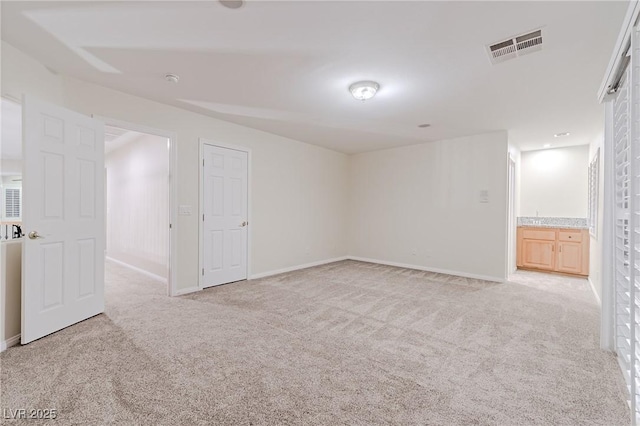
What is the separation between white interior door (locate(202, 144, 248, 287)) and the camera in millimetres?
4348

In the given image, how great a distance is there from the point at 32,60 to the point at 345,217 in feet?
18.7

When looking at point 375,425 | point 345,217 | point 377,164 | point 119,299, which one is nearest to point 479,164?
point 377,164

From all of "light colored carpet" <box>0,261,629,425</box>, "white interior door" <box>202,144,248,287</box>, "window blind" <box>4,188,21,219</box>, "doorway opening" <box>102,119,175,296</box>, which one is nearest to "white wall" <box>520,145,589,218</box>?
"light colored carpet" <box>0,261,629,425</box>

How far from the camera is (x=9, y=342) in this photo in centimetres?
247

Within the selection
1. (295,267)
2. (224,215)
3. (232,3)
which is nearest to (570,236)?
(295,267)

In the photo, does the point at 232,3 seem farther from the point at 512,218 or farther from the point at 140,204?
the point at 512,218

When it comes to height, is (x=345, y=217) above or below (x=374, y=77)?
below

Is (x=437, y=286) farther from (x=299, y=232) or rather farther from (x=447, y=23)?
(x=447, y=23)

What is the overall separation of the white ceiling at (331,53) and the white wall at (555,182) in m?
2.18

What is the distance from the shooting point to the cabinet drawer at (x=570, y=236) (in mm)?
5325

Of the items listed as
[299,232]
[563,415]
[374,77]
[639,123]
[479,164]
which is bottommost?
[563,415]

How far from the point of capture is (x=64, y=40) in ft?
7.95

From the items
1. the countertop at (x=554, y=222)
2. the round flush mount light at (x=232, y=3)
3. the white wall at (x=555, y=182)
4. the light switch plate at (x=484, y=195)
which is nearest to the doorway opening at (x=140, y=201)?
the round flush mount light at (x=232, y=3)

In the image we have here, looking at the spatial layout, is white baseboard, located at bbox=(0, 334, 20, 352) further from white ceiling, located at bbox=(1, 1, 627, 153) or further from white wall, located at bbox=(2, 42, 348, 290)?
white ceiling, located at bbox=(1, 1, 627, 153)
